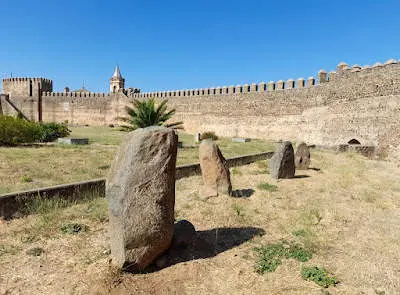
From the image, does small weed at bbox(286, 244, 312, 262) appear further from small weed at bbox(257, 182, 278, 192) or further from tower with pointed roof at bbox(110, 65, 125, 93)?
tower with pointed roof at bbox(110, 65, 125, 93)

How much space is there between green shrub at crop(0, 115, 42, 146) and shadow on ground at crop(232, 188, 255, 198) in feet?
29.7

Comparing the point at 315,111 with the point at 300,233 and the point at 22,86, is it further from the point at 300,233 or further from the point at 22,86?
the point at 22,86

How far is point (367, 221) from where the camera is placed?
15.5 feet

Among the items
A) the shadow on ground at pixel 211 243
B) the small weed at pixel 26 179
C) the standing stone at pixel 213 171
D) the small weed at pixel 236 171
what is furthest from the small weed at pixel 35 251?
the small weed at pixel 236 171

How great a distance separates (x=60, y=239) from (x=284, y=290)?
8.45 feet

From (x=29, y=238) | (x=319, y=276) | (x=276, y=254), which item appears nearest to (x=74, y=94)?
(x=29, y=238)

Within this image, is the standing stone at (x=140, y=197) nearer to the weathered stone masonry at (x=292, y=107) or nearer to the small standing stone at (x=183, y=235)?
the small standing stone at (x=183, y=235)

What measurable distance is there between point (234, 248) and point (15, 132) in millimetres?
10519

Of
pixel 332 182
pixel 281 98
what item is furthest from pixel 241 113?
pixel 332 182

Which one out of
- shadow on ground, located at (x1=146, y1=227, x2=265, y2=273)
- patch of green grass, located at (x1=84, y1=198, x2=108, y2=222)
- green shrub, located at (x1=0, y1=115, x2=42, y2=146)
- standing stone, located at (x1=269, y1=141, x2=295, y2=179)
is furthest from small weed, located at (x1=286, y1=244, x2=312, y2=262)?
green shrub, located at (x1=0, y1=115, x2=42, y2=146)

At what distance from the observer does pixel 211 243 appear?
370 centimetres

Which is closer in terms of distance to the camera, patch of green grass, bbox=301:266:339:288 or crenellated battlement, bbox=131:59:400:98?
patch of green grass, bbox=301:266:339:288

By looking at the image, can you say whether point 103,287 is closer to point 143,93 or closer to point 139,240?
point 139,240

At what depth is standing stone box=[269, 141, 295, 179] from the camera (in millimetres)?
7457
